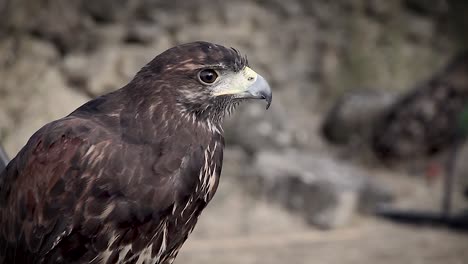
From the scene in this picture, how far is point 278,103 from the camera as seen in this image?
796cm

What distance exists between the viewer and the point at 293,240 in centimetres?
616

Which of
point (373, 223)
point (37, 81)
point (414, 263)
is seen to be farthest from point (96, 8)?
point (414, 263)

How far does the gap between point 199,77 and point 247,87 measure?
192mm

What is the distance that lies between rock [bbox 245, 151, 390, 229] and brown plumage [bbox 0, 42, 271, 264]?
14.2 ft

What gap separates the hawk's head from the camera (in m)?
2.20

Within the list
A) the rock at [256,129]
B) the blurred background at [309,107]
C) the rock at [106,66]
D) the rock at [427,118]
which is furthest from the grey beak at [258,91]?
the rock at [427,118]

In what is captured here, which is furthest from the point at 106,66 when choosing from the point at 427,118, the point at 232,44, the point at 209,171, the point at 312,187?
the point at 209,171

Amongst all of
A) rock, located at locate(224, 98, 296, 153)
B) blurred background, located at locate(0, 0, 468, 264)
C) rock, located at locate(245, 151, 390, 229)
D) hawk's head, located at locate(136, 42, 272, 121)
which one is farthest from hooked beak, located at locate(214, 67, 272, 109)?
rock, located at locate(224, 98, 296, 153)

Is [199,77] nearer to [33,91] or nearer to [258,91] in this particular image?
[258,91]

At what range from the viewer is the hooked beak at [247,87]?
91.1 inches

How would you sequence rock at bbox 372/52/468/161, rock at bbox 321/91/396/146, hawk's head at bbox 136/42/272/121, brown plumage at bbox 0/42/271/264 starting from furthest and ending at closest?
rock at bbox 321/91/396/146
rock at bbox 372/52/468/161
hawk's head at bbox 136/42/272/121
brown plumage at bbox 0/42/271/264

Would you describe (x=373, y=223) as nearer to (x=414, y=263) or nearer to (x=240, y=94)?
(x=414, y=263)

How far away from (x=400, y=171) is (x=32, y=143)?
20.0 feet

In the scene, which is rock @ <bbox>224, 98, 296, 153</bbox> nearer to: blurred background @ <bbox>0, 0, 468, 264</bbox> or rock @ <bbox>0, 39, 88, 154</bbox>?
blurred background @ <bbox>0, 0, 468, 264</bbox>
